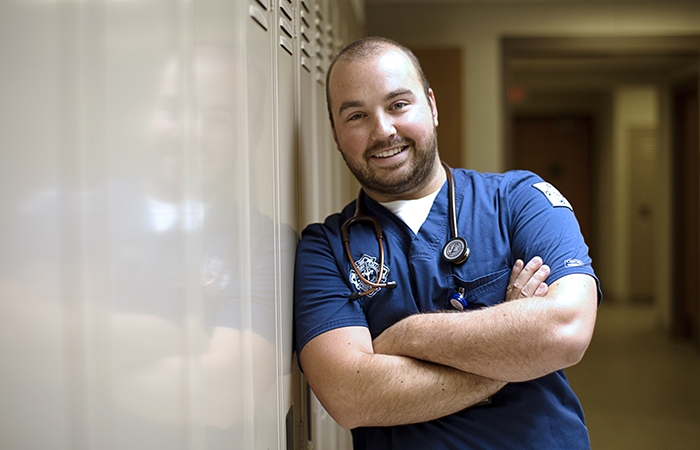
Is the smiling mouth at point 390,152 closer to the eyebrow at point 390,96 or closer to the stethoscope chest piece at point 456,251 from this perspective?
the eyebrow at point 390,96

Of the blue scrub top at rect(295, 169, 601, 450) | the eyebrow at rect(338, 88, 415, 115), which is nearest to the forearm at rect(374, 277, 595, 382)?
the blue scrub top at rect(295, 169, 601, 450)

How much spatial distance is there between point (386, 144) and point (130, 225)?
2.55ft

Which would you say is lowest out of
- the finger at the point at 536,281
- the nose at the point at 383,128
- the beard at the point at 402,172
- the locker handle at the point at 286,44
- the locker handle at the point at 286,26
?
the finger at the point at 536,281

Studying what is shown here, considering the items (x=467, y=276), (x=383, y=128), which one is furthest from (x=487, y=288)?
(x=383, y=128)

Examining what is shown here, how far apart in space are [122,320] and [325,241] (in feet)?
2.31

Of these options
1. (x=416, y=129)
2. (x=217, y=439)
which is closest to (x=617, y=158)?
(x=416, y=129)

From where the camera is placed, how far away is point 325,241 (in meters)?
1.20

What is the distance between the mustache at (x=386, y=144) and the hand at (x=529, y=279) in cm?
38

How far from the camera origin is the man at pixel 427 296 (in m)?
1.00

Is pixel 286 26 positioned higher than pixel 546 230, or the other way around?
pixel 286 26

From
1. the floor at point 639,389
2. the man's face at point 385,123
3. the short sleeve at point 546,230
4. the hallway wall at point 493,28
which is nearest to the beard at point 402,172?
the man's face at point 385,123

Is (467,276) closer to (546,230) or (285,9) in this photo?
(546,230)

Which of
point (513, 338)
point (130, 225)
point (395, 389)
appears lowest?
point (395, 389)

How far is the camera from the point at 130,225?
0.53m
